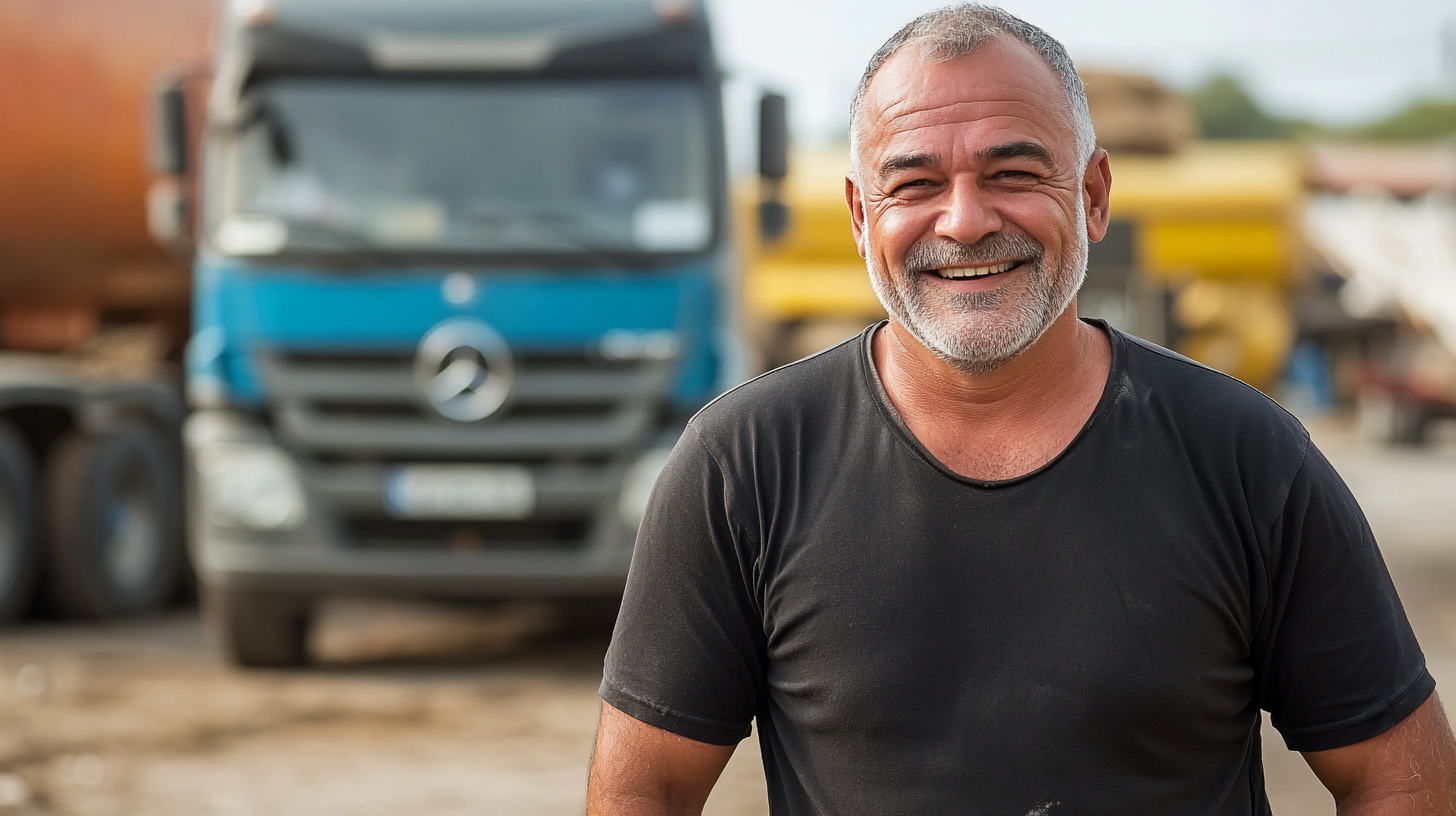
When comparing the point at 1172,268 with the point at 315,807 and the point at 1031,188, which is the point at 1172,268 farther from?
the point at 1031,188

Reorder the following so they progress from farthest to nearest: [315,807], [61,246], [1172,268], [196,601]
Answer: [1172,268], [196,601], [61,246], [315,807]

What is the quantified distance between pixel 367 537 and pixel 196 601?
3276mm

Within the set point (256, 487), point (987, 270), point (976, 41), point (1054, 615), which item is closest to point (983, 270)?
point (987, 270)

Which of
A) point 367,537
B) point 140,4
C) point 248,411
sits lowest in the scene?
point 367,537

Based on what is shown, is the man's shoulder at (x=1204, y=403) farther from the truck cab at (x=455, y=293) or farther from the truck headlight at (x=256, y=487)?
the truck headlight at (x=256, y=487)

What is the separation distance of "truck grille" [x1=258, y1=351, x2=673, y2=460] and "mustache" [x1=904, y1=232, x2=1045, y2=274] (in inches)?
202

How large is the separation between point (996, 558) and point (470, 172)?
5559 millimetres

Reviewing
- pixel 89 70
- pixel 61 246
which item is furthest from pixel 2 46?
pixel 61 246

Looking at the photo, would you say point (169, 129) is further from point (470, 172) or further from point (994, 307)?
point (994, 307)

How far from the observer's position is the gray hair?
2.17m

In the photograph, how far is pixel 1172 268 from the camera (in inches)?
480

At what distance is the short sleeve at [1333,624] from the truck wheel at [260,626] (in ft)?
19.7

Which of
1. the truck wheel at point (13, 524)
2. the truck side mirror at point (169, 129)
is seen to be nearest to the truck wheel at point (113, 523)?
the truck wheel at point (13, 524)

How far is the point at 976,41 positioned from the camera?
2.17 metres
